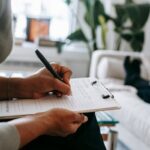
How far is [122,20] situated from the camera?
276 cm

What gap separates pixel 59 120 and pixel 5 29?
35 cm

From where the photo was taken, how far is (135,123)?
5.54ft

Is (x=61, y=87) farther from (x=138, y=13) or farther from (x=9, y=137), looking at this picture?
(x=138, y=13)

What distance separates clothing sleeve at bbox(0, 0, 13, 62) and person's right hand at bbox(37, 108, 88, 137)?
0.98ft

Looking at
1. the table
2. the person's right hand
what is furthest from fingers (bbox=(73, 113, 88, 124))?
the table

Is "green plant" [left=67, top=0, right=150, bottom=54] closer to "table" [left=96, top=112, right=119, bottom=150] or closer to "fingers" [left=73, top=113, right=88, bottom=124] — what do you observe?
"table" [left=96, top=112, right=119, bottom=150]

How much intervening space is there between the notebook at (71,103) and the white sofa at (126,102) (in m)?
0.85

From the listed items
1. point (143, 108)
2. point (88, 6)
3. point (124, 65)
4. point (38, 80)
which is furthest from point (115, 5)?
point (38, 80)

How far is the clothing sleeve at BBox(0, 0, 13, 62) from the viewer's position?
2.75 feet

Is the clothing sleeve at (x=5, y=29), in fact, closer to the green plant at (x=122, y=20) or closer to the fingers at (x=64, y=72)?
the fingers at (x=64, y=72)

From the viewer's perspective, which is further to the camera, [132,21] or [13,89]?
[132,21]

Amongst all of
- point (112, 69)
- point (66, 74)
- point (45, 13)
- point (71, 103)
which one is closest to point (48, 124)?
point (71, 103)

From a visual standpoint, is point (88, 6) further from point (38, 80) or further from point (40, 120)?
point (40, 120)

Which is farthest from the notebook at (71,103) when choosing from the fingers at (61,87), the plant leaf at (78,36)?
the plant leaf at (78,36)
